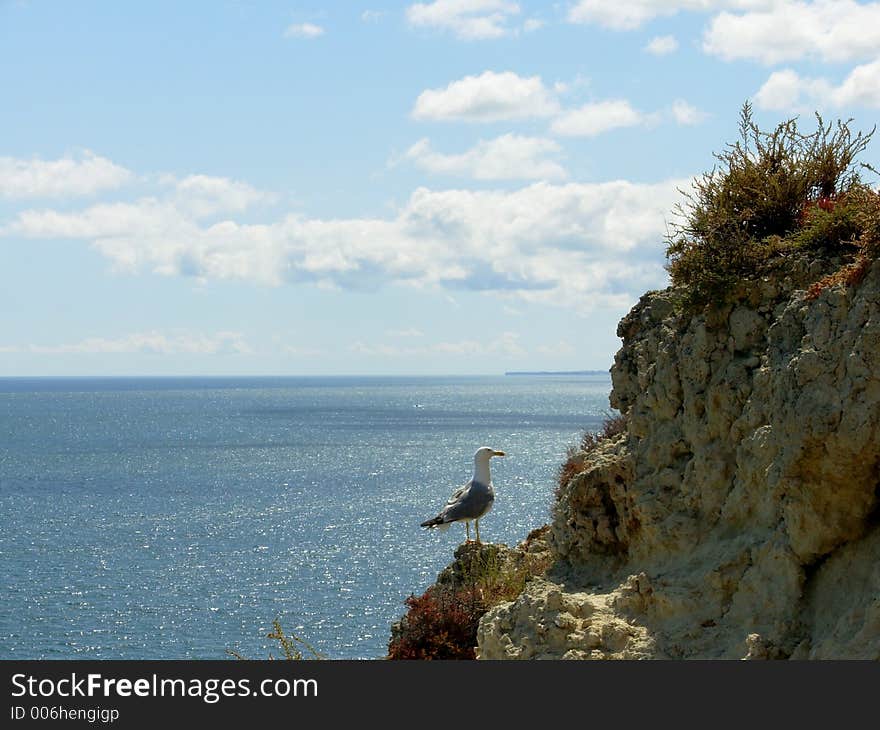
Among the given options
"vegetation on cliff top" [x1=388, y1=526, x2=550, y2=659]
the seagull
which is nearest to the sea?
the seagull

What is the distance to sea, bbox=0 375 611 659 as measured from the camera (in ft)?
131

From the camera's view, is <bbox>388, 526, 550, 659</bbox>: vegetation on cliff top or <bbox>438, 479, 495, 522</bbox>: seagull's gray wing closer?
<bbox>388, 526, 550, 659</bbox>: vegetation on cliff top

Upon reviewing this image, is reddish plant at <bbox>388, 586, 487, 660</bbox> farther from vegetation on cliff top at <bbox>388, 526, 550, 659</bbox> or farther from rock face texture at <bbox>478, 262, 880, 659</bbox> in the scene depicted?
rock face texture at <bbox>478, 262, 880, 659</bbox>

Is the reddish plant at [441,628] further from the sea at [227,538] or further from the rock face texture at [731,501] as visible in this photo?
the sea at [227,538]

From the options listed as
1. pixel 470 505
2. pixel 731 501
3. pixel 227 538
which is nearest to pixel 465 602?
pixel 470 505

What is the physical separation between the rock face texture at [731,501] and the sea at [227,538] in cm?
2361

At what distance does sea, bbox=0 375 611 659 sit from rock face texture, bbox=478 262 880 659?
2361 cm

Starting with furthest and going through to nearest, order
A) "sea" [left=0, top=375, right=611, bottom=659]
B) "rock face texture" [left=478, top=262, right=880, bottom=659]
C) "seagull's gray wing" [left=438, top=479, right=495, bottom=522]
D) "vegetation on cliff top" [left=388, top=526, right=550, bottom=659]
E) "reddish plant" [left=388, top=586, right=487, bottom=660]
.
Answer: "sea" [left=0, top=375, right=611, bottom=659] → "seagull's gray wing" [left=438, top=479, right=495, bottom=522] → "vegetation on cliff top" [left=388, top=526, right=550, bottom=659] → "reddish plant" [left=388, top=586, right=487, bottom=660] → "rock face texture" [left=478, top=262, right=880, bottom=659]

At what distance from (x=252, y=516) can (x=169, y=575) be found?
19.3 m

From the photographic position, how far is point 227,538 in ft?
200

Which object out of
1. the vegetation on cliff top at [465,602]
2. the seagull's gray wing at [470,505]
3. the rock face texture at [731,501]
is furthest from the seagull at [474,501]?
the rock face texture at [731,501]

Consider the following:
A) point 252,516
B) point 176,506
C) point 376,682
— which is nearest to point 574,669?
point 376,682

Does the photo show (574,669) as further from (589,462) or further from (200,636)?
(200,636)

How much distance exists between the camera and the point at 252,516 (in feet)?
231
